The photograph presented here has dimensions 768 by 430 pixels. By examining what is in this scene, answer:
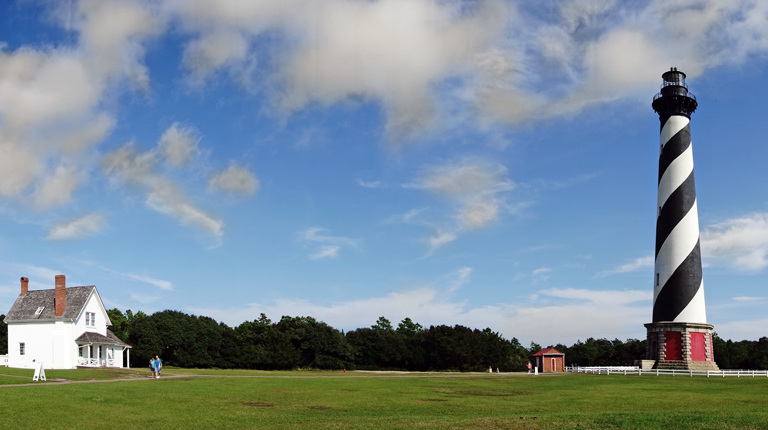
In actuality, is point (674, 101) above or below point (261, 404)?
above

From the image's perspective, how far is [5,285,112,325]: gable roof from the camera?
180ft

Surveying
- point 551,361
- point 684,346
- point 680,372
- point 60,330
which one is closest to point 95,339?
point 60,330

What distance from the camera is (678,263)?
5762 centimetres

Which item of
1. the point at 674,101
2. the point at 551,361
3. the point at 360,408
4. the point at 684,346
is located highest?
the point at 674,101

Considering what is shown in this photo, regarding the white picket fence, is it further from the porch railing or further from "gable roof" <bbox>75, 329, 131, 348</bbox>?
the porch railing

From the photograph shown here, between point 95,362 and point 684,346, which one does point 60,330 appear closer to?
point 95,362

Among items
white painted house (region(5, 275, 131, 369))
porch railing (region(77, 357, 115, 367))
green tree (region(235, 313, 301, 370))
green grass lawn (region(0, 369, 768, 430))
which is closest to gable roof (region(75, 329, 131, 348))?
white painted house (region(5, 275, 131, 369))

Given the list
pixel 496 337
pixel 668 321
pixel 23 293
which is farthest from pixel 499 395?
pixel 496 337

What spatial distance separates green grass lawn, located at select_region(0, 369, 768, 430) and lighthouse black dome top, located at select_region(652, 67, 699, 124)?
3606cm

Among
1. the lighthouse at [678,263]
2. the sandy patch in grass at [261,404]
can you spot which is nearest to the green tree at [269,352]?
the lighthouse at [678,263]

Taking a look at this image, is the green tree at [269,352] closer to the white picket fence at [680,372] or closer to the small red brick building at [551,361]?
the small red brick building at [551,361]

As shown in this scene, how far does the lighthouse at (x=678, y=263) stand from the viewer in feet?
186

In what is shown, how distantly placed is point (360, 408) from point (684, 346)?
142ft

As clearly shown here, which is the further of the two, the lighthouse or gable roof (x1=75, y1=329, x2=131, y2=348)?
the lighthouse
